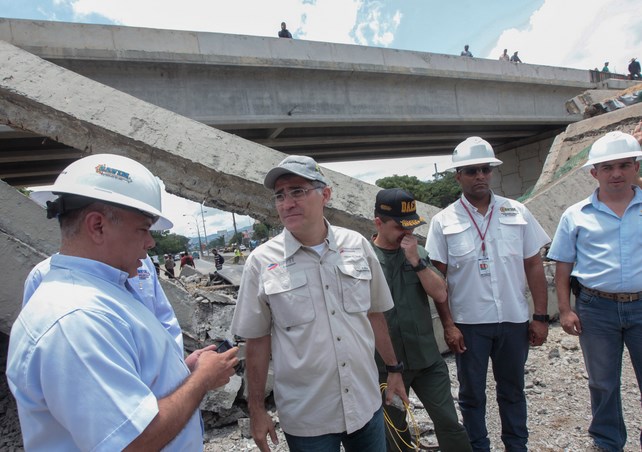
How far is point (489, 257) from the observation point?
105 inches

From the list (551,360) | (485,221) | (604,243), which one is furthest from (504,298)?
(551,360)

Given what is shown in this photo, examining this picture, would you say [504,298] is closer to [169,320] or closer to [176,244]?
[169,320]

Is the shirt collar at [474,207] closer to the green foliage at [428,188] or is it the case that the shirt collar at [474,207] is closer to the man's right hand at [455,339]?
the man's right hand at [455,339]

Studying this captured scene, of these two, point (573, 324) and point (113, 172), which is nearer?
point (113, 172)

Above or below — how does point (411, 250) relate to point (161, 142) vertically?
below

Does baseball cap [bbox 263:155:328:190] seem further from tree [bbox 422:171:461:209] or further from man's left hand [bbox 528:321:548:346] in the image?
tree [bbox 422:171:461:209]

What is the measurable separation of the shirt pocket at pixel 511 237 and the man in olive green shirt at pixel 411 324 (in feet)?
1.69

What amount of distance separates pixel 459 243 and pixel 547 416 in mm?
1673

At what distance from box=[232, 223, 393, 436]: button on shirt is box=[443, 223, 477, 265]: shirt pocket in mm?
940

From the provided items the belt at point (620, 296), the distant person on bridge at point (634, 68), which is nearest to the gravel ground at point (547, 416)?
the belt at point (620, 296)

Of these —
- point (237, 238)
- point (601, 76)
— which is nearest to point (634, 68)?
point (601, 76)

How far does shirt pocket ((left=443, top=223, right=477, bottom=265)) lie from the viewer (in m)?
2.68

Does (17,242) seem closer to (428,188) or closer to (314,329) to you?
(314,329)

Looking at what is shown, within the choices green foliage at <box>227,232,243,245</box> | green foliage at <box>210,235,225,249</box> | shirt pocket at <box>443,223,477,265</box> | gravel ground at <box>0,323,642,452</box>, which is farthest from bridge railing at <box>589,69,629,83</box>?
green foliage at <box>210,235,225,249</box>
